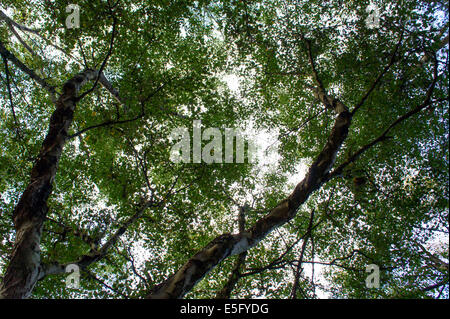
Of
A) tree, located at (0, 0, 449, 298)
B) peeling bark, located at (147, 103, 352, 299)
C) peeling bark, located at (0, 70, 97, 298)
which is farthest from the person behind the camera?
tree, located at (0, 0, 449, 298)

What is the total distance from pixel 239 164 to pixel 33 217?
802 centimetres

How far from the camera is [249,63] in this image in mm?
11789

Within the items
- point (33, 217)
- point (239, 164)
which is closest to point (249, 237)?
point (33, 217)

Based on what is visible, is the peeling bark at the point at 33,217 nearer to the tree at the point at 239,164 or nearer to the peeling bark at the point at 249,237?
the tree at the point at 239,164

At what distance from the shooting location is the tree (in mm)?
6051

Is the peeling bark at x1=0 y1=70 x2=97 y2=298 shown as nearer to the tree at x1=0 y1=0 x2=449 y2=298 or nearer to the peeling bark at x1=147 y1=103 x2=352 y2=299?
the tree at x1=0 y1=0 x2=449 y2=298

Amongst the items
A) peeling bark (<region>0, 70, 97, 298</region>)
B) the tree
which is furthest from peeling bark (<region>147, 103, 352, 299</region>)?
peeling bark (<region>0, 70, 97, 298</region>)

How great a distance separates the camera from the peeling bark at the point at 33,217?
332 centimetres

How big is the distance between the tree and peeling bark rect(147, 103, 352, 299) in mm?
35

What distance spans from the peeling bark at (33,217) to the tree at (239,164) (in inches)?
1.4

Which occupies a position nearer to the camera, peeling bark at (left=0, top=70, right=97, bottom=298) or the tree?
peeling bark at (left=0, top=70, right=97, bottom=298)

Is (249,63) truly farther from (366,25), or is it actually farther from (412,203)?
(412,203)
